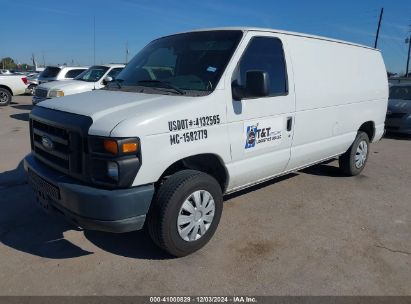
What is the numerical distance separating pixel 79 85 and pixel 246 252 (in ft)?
30.9

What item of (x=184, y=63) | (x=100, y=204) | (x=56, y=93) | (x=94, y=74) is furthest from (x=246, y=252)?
(x=94, y=74)

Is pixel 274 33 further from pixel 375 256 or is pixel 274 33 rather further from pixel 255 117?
pixel 375 256

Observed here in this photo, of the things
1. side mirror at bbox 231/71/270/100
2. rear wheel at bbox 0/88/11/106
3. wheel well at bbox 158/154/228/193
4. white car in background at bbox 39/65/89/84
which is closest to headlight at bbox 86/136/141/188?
wheel well at bbox 158/154/228/193

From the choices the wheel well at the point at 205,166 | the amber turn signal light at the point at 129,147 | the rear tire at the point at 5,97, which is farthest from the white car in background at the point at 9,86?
the amber turn signal light at the point at 129,147

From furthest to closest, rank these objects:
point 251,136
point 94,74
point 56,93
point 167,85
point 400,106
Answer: point 94,74, point 56,93, point 400,106, point 251,136, point 167,85

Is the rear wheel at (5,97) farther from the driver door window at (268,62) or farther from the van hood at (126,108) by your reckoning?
the driver door window at (268,62)

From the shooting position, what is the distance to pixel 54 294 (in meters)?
3.05

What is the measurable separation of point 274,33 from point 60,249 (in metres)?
3.29

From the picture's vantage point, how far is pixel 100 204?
3025 millimetres

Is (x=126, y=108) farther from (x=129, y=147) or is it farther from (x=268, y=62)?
(x=268, y=62)

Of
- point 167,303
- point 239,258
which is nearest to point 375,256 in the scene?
point 239,258

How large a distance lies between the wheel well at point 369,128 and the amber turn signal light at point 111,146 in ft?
15.5

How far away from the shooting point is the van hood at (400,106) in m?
10.7

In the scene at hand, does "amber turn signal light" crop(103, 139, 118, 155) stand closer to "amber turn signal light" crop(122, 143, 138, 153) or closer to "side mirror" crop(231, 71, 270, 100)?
"amber turn signal light" crop(122, 143, 138, 153)
